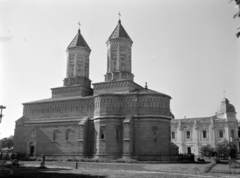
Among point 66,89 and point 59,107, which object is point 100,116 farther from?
point 66,89

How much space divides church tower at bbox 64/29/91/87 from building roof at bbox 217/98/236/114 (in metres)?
30.5

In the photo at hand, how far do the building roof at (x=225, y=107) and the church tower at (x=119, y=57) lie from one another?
26.1 meters

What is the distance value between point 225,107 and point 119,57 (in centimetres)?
2892

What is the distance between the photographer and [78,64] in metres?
49.7

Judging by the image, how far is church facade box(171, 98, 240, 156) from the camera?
59.1 meters

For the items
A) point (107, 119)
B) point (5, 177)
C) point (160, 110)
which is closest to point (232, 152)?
point (160, 110)

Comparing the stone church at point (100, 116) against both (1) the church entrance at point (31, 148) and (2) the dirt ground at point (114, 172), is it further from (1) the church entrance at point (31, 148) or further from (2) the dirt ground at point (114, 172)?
(2) the dirt ground at point (114, 172)

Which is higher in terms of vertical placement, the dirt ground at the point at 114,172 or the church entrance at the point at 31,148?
the church entrance at the point at 31,148

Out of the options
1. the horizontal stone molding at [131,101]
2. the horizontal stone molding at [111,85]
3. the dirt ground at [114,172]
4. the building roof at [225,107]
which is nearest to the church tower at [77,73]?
the horizontal stone molding at [111,85]

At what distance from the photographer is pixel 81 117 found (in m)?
44.8

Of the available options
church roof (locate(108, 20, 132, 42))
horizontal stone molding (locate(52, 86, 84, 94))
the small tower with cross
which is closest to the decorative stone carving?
horizontal stone molding (locate(52, 86, 84, 94))

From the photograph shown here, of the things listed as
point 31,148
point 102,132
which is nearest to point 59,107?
point 31,148

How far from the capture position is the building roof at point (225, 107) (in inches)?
2386

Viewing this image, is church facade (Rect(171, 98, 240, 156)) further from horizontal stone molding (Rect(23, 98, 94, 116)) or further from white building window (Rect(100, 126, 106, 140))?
white building window (Rect(100, 126, 106, 140))
